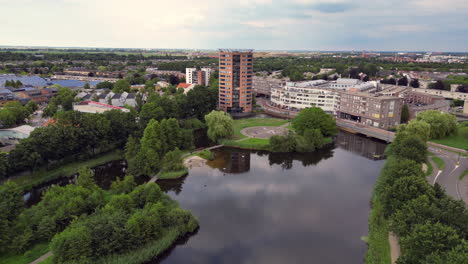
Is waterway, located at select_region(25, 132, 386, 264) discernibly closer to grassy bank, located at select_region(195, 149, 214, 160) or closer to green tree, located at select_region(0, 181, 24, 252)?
grassy bank, located at select_region(195, 149, 214, 160)

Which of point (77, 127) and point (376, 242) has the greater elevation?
point (77, 127)

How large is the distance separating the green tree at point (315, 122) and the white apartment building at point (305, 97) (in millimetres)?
17276

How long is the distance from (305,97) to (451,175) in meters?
40.0

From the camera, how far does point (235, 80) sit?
6762 centimetres

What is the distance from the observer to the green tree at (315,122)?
49.0 meters

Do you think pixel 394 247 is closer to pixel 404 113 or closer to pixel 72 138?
pixel 72 138

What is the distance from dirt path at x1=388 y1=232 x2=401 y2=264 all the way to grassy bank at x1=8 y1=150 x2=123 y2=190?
32016mm

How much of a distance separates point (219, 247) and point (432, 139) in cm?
4118

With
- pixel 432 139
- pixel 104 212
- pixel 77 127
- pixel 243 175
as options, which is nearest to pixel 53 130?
pixel 77 127

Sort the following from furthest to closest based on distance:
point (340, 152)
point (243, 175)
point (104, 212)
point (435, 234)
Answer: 1. point (340, 152)
2. point (243, 175)
3. point (104, 212)
4. point (435, 234)

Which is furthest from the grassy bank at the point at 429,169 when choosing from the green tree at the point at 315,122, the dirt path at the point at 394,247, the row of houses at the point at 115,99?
the row of houses at the point at 115,99

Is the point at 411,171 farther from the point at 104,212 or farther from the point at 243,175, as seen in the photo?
the point at 104,212

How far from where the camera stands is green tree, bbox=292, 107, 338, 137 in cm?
4900

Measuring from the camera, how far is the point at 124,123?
42.2 m
